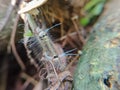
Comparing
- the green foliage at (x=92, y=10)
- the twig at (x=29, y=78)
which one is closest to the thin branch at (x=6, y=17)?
the twig at (x=29, y=78)

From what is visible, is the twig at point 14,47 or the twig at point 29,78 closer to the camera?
the twig at point 14,47

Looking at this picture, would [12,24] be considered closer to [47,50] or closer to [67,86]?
[47,50]

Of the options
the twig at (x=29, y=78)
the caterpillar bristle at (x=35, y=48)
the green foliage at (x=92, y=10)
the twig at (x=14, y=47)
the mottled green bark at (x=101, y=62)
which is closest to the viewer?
the mottled green bark at (x=101, y=62)

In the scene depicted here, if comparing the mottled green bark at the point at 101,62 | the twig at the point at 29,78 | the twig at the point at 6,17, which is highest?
the twig at the point at 6,17

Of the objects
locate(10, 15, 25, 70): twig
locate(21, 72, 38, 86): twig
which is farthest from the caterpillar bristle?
locate(21, 72, 38, 86): twig

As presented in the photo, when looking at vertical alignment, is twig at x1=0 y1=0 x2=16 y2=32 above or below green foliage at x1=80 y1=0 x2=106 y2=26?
above

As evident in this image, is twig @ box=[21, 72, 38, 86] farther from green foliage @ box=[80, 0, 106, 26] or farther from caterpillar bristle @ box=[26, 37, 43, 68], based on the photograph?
green foliage @ box=[80, 0, 106, 26]

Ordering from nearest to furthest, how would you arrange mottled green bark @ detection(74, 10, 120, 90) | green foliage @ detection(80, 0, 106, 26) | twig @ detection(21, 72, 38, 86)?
mottled green bark @ detection(74, 10, 120, 90), twig @ detection(21, 72, 38, 86), green foliage @ detection(80, 0, 106, 26)

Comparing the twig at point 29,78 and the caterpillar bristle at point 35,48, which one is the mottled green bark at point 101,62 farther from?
the twig at point 29,78

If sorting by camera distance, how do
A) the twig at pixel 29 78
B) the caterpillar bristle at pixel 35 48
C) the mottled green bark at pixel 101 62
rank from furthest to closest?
the twig at pixel 29 78
the caterpillar bristle at pixel 35 48
the mottled green bark at pixel 101 62

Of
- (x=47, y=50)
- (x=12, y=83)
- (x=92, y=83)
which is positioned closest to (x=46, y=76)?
(x=47, y=50)
